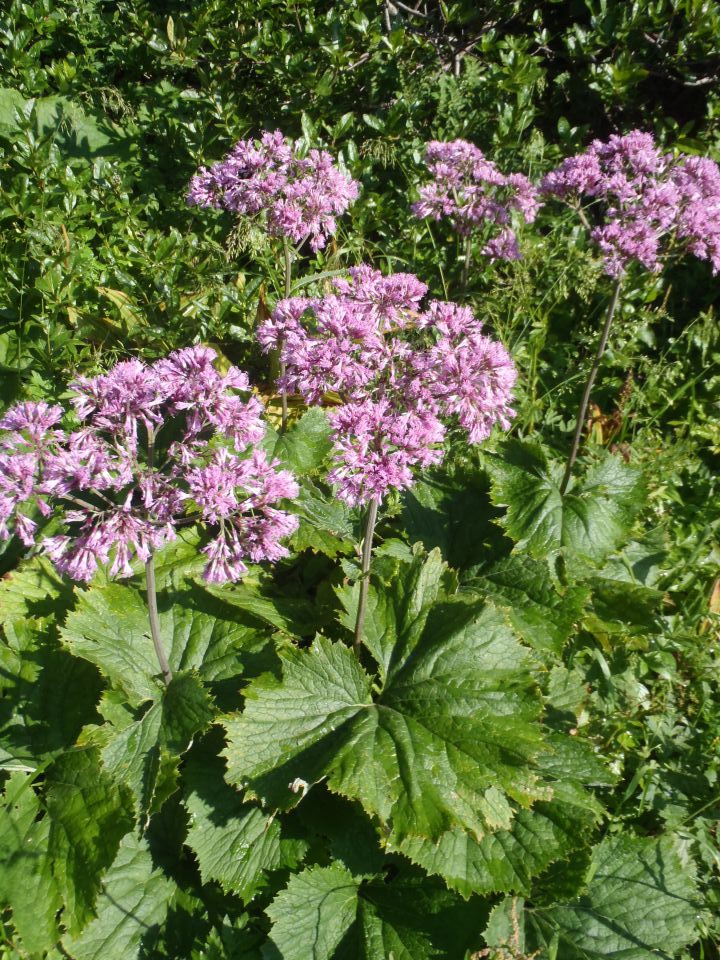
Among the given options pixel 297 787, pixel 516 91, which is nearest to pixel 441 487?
pixel 297 787

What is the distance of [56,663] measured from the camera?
140 inches

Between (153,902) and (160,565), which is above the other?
(160,565)

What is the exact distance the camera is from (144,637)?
3562 millimetres

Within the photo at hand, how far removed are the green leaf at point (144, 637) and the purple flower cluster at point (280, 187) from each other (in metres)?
2.16

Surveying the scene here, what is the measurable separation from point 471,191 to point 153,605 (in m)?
3.01

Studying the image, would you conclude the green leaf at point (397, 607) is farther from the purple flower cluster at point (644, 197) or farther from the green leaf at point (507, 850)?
the purple flower cluster at point (644, 197)

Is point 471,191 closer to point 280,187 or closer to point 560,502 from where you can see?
point 280,187

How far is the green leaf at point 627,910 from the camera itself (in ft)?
10.3

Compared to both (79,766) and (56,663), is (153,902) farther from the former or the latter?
(56,663)

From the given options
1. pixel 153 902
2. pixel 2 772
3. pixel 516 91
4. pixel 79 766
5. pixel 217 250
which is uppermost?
pixel 516 91

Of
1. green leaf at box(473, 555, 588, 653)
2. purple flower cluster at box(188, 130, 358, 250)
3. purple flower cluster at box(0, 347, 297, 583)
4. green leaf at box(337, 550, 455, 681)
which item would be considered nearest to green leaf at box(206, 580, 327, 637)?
green leaf at box(337, 550, 455, 681)

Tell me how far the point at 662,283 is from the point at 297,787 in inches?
202

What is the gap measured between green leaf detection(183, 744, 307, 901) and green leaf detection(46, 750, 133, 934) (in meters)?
0.31

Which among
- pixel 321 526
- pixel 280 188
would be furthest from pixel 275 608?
pixel 280 188
